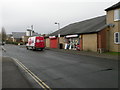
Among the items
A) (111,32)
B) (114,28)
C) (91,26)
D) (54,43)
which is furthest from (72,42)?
(114,28)

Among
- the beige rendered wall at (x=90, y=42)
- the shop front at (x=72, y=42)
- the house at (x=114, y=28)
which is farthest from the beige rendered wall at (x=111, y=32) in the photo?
the shop front at (x=72, y=42)

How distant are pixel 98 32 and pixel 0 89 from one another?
1769cm

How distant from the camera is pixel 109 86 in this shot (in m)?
5.87

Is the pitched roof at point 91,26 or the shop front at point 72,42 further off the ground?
the pitched roof at point 91,26

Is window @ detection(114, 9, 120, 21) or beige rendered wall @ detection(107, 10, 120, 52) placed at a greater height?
window @ detection(114, 9, 120, 21)

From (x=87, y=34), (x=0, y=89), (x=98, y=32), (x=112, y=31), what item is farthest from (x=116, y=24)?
(x=0, y=89)

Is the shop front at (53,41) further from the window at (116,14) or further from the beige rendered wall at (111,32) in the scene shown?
the window at (116,14)

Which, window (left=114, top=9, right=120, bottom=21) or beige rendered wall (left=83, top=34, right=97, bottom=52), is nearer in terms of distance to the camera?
window (left=114, top=9, right=120, bottom=21)

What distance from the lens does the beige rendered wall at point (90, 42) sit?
21828 millimetres

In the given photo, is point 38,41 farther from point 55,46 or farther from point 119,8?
point 119,8

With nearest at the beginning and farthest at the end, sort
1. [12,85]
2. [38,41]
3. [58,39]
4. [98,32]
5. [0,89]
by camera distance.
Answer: [0,89] → [12,85] → [98,32] → [38,41] → [58,39]

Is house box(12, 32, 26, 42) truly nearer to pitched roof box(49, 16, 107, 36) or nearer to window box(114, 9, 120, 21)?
pitched roof box(49, 16, 107, 36)

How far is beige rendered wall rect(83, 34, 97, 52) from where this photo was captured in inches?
859

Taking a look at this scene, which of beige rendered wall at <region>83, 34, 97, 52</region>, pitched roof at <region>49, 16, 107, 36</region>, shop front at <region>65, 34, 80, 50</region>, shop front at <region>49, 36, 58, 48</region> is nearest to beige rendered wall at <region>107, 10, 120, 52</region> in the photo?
pitched roof at <region>49, 16, 107, 36</region>
